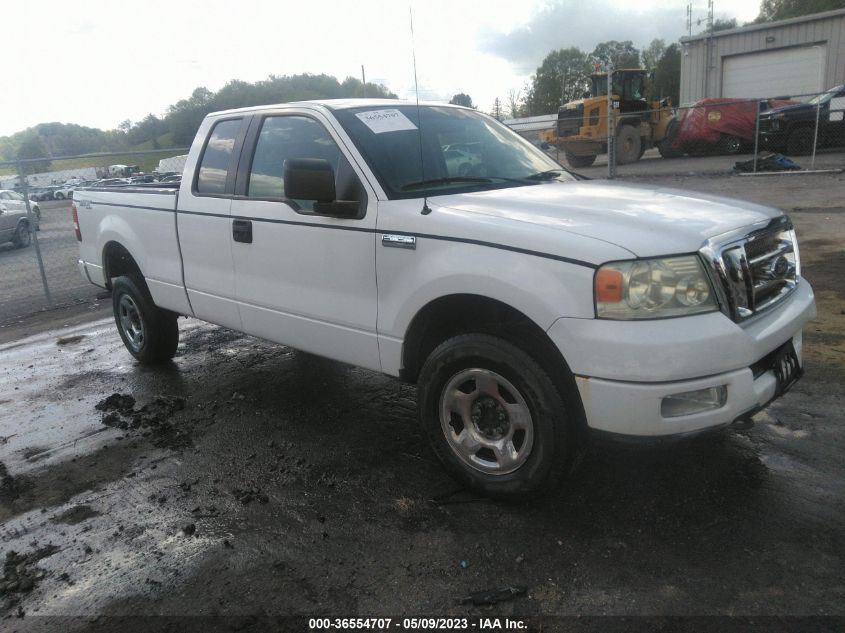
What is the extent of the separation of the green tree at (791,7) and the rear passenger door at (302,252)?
63.3 m

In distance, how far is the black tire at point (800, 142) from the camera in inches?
738

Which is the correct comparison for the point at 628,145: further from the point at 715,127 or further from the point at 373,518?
the point at 373,518

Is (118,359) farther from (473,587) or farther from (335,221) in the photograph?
(473,587)

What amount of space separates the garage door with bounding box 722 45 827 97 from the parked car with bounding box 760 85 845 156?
38.8ft

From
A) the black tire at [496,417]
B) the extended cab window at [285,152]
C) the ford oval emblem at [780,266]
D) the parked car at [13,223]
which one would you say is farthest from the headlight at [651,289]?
the parked car at [13,223]

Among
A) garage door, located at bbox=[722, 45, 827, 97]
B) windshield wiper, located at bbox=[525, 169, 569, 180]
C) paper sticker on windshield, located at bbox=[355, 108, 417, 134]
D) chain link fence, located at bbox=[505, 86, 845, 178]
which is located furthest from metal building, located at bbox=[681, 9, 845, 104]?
paper sticker on windshield, located at bbox=[355, 108, 417, 134]

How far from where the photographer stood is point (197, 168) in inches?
189

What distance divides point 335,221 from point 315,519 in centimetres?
159

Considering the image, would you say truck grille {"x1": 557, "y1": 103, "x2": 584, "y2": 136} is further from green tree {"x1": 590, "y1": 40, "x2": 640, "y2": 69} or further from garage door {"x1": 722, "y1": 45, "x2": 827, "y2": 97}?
green tree {"x1": 590, "y1": 40, "x2": 640, "y2": 69}

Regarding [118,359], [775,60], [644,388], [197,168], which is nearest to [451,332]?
[644,388]

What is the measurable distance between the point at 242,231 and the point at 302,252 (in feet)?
2.01

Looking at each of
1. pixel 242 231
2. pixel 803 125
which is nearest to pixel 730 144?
pixel 803 125

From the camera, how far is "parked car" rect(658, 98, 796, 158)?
68.0 feet

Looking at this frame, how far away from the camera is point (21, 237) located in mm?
16297
